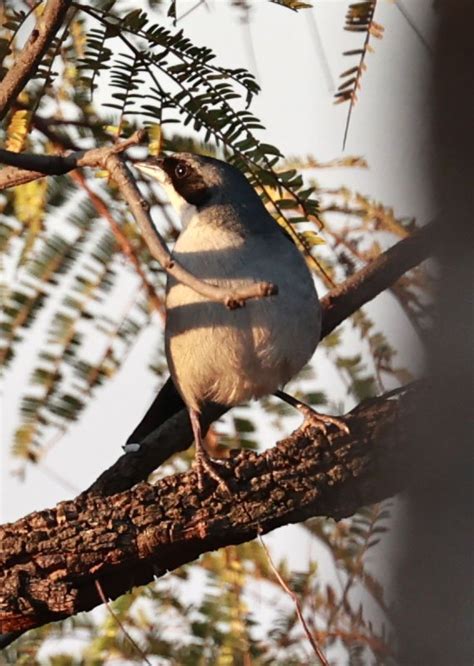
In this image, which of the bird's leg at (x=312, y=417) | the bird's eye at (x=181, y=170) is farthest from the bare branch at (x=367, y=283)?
the bird's eye at (x=181, y=170)

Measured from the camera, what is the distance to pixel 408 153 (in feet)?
4.11

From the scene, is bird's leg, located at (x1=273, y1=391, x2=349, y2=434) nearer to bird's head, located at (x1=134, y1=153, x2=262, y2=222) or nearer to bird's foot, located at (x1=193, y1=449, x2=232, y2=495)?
bird's foot, located at (x1=193, y1=449, x2=232, y2=495)

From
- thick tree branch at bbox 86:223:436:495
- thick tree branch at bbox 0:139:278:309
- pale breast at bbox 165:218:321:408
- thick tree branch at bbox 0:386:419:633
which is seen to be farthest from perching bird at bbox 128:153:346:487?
thick tree branch at bbox 0:139:278:309

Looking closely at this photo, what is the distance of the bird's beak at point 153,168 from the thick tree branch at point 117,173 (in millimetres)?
1155

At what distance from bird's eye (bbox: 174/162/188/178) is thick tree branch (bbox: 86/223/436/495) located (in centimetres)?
75

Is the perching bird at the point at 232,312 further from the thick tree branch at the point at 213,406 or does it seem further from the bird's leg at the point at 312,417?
the thick tree branch at the point at 213,406

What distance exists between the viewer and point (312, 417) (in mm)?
3963

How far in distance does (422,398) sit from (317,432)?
1.73 m

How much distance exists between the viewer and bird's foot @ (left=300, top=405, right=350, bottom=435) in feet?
10.7

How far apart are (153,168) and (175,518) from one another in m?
1.75

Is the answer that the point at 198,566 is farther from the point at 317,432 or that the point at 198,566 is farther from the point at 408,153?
the point at 408,153

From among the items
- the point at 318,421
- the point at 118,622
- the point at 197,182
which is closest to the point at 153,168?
the point at 197,182

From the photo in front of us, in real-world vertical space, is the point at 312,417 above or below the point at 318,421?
above

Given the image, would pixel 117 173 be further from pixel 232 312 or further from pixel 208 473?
pixel 232 312
